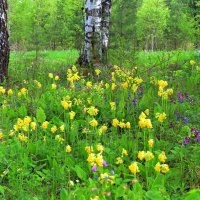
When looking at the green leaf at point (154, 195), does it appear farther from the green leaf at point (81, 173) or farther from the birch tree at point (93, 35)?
the birch tree at point (93, 35)

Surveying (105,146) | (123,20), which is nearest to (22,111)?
(105,146)

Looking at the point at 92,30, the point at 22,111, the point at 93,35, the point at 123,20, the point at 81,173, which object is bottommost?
the point at 81,173

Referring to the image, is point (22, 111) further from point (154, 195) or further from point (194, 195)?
point (194, 195)

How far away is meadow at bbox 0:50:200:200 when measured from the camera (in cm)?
253

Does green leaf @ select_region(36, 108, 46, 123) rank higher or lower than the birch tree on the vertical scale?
lower

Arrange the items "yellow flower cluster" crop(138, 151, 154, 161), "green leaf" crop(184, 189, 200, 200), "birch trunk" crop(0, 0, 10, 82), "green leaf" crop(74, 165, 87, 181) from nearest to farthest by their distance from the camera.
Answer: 1. "green leaf" crop(184, 189, 200, 200)
2. "yellow flower cluster" crop(138, 151, 154, 161)
3. "green leaf" crop(74, 165, 87, 181)
4. "birch trunk" crop(0, 0, 10, 82)

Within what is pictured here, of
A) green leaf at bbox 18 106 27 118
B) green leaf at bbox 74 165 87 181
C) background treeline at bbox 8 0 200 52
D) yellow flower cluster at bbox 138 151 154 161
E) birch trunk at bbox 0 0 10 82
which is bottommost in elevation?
green leaf at bbox 74 165 87 181

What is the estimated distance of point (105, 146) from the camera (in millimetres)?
3490

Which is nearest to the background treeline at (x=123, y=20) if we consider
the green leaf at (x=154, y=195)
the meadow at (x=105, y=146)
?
the meadow at (x=105, y=146)

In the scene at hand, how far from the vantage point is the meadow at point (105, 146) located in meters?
2.53

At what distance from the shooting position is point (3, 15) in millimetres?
6324

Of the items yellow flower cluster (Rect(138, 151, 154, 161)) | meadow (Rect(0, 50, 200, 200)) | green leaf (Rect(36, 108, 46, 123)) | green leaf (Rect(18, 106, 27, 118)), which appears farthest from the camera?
green leaf (Rect(18, 106, 27, 118))

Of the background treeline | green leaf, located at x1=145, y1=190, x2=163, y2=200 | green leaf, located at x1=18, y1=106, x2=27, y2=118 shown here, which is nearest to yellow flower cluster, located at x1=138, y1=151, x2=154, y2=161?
green leaf, located at x1=145, y1=190, x2=163, y2=200

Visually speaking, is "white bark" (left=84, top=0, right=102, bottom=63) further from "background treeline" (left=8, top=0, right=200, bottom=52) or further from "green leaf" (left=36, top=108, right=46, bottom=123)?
"background treeline" (left=8, top=0, right=200, bottom=52)
